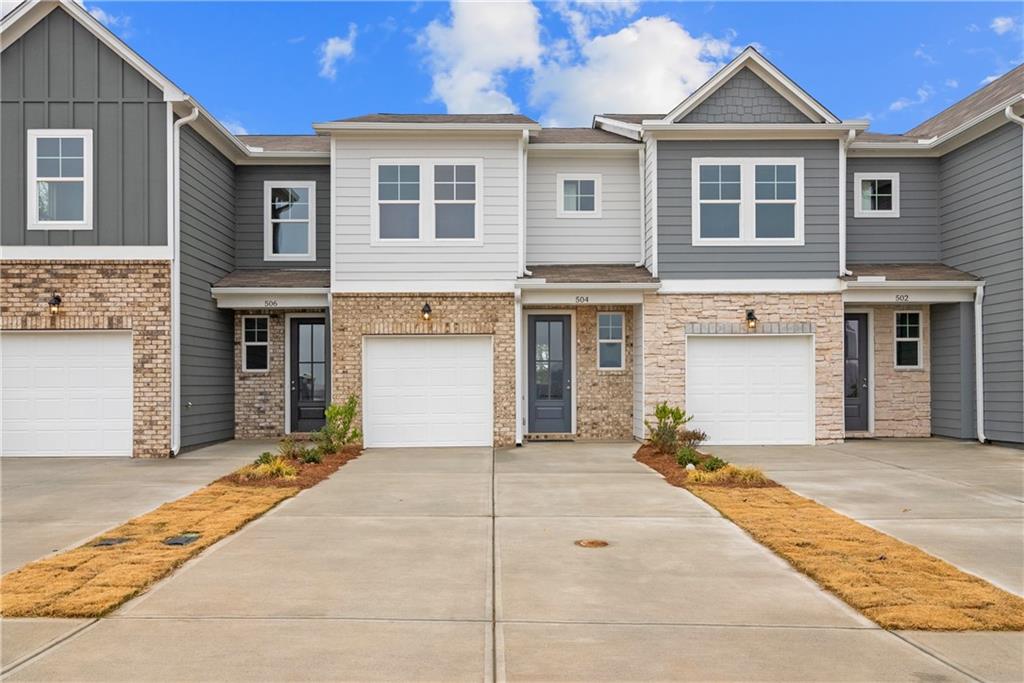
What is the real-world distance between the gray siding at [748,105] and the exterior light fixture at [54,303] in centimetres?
1151

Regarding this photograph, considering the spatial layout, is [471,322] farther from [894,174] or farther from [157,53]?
[894,174]

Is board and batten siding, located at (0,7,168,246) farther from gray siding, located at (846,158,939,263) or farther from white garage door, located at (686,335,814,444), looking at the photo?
gray siding, located at (846,158,939,263)

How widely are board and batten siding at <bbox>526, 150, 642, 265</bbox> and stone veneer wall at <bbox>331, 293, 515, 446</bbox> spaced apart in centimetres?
186

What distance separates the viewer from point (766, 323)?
14.5m

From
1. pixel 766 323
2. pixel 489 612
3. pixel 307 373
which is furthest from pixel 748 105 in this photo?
pixel 489 612

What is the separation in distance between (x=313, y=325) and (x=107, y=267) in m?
4.15

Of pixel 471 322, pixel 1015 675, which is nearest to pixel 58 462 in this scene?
pixel 471 322

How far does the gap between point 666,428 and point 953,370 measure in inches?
252

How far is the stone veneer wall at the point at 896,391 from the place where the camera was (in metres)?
15.7

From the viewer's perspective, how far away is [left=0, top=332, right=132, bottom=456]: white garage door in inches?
516

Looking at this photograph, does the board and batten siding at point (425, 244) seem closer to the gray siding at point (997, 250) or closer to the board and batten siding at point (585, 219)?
the board and batten siding at point (585, 219)

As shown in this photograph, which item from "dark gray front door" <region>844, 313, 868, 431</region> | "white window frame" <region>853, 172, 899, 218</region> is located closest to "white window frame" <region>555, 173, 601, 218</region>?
"white window frame" <region>853, 172, 899, 218</region>

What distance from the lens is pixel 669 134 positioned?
14375mm

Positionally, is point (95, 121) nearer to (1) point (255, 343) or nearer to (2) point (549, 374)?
(1) point (255, 343)
